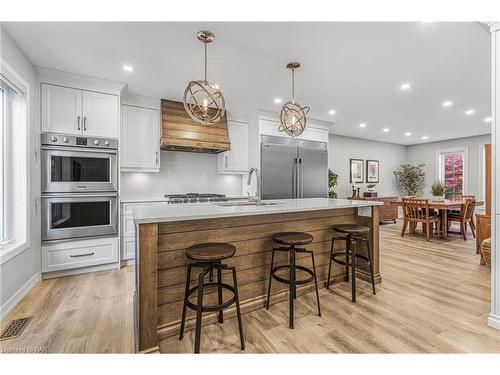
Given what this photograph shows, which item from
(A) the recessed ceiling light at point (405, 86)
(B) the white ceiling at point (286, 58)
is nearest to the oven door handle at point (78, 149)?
(B) the white ceiling at point (286, 58)

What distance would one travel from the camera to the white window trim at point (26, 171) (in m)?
2.21

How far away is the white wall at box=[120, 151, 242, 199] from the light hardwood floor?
1519mm

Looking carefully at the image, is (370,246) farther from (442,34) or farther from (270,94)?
(270,94)

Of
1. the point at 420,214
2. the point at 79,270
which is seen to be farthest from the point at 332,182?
the point at 79,270

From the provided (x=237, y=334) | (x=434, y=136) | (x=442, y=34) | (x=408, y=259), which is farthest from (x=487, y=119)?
(x=237, y=334)

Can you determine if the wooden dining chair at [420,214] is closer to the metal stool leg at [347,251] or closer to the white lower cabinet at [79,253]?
the metal stool leg at [347,251]

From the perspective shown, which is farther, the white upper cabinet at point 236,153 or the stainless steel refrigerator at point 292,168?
the stainless steel refrigerator at point 292,168

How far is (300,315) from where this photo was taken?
2115 mm

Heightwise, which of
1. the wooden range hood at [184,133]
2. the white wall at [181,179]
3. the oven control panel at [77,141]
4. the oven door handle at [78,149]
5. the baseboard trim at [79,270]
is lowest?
the baseboard trim at [79,270]

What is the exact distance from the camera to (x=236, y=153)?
4625mm

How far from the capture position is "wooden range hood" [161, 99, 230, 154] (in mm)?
3836

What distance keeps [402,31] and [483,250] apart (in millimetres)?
3009

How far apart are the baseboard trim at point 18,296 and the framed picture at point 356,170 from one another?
7.01 meters

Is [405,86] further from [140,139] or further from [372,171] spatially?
[372,171]
